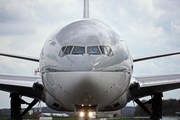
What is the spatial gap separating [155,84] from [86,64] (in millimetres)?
6191

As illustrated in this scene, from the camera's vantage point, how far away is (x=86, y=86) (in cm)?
882

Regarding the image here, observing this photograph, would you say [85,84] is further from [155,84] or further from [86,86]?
[155,84]

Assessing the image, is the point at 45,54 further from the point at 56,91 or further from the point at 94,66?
the point at 94,66

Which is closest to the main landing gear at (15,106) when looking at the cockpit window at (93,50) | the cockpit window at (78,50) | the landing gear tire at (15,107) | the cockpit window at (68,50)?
the landing gear tire at (15,107)

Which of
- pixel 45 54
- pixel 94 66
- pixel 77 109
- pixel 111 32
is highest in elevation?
pixel 111 32

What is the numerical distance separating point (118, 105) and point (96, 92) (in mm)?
3887

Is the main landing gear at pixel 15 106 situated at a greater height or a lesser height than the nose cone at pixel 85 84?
greater

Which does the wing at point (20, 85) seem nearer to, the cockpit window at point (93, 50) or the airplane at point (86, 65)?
the airplane at point (86, 65)

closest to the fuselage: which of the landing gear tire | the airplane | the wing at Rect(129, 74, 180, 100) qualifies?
the airplane

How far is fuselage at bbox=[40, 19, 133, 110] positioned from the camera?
8867 millimetres

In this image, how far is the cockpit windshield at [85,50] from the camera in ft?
30.2

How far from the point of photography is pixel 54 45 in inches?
396

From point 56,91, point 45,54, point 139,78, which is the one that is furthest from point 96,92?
point 139,78

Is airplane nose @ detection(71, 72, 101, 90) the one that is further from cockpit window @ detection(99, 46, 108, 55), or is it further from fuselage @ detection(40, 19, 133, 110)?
cockpit window @ detection(99, 46, 108, 55)
